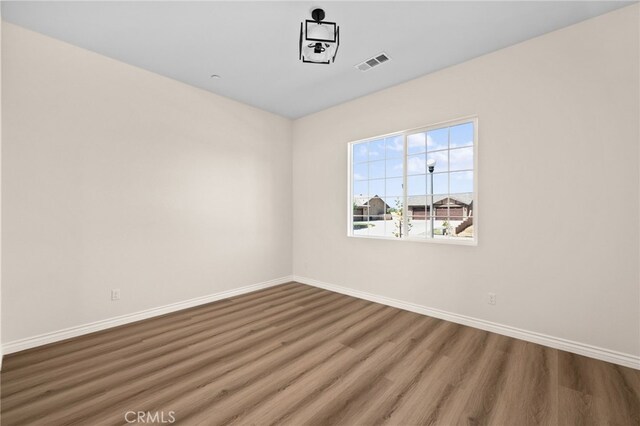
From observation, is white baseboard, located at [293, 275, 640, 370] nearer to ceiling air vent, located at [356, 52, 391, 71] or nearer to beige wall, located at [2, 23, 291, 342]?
beige wall, located at [2, 23, 291, 342]

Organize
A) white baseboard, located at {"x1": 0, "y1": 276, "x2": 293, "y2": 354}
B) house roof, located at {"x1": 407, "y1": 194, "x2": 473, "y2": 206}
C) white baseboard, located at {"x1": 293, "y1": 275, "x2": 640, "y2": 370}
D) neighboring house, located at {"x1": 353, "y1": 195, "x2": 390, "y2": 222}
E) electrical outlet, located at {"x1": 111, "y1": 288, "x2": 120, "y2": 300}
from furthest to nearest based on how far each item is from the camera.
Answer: neighboring house, located at {"x1": 353, "y1": 195, "x2": 390, "y2": 222} < house roof, located at {"x1": 407, "y1": 194, "x2": 473, "y2": 206} < electrical outlet, located at {"x1": 111, "y1": 288, "x2": 120, "y2": 300} < white baseboard, located at {"x1": 0, "y1": 276, "x2": 293, "y2": 354} < white baseboard, located at {"x1": 293, "y1": 275, "x2": 640, "y2": 370}

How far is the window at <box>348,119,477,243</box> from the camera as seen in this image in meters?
3.22

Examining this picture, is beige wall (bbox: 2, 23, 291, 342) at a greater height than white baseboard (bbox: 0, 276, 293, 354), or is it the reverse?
beige wall (bbox: 2, 23, 291, 342)

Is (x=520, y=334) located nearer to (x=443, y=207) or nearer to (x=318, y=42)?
(x=443, y=207)

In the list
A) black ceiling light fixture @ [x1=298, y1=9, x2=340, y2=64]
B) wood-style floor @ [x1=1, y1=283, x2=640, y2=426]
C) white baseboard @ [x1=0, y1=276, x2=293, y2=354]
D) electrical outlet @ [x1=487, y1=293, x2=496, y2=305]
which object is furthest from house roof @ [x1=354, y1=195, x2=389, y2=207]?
black ceiling light fixture @ [x1=298, y1=9, x2=340, y2=64]

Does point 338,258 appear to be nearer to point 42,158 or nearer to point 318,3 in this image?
point 318,3

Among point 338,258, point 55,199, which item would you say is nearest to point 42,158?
point 55,199

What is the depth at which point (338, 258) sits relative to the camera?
4359 millimetres

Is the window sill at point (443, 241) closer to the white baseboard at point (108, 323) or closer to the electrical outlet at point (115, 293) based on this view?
the white baseboard at point (108, 323)

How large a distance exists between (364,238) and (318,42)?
2632 millimetres

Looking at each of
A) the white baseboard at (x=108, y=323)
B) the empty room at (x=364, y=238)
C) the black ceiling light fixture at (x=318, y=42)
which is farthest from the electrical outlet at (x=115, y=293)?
the black ceiling light fixture at (x=318, y=42)

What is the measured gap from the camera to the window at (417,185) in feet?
10.6

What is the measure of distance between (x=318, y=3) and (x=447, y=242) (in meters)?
2.74

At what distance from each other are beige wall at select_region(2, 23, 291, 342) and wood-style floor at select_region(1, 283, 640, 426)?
0.54m
